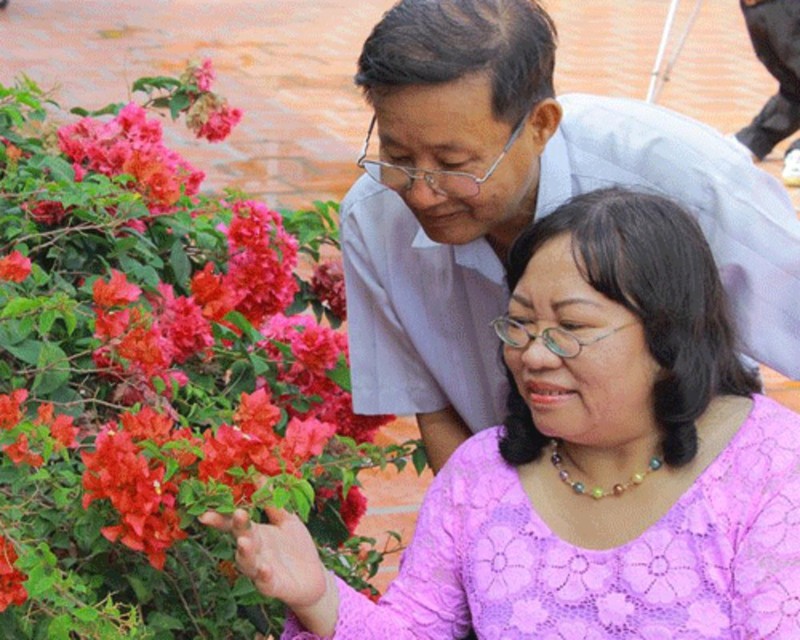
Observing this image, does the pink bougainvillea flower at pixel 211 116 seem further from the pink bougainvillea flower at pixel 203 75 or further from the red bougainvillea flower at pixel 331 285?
the red bougainvillea flower at pixel 331 285

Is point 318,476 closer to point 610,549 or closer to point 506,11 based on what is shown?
point 610,549

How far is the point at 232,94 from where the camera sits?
8094 mm

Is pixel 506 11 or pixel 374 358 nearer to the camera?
pixel 506 11

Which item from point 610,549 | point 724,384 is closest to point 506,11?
point 724,384

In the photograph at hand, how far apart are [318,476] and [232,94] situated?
5.94 meters

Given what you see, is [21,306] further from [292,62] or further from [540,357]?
[292,62]

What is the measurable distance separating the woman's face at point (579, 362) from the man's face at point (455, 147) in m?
0.15

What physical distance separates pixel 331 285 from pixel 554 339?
37.2 inches

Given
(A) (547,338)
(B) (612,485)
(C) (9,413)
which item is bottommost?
(B) (612,485)

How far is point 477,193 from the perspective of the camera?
2.18 m

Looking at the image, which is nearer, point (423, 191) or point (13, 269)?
point (423, 191)

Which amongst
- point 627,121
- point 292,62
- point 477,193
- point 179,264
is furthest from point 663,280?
point 292,62

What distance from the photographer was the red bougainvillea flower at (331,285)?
2934mm

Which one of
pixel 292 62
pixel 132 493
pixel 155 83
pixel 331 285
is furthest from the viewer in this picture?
pixel 292 62
